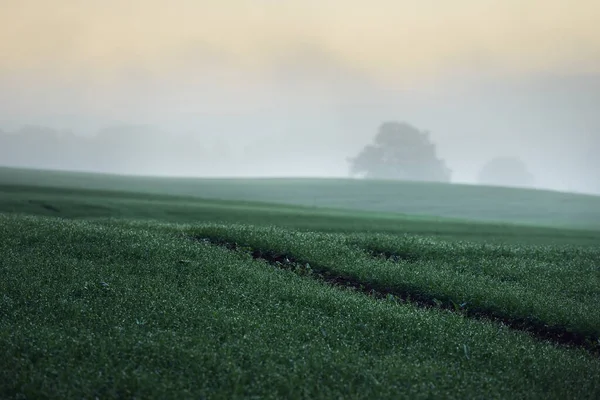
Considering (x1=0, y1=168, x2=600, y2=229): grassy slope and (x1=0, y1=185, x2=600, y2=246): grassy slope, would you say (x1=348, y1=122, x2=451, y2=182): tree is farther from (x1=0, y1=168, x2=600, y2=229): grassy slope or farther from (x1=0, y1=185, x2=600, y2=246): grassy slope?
(x1=0, y1=185, x2=600, y2=246): grassy slope

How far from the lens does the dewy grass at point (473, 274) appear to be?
1509 cm

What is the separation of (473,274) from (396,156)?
109 metres

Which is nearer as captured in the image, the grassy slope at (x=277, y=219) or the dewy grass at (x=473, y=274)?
the dewy grass at (x=473, y=274)

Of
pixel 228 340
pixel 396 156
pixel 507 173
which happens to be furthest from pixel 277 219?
pixel 507 173

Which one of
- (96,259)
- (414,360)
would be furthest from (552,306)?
(96,259)

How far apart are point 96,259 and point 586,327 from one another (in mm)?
12271

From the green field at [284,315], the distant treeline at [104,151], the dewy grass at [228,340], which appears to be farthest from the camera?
the distant treeline at [104,151]

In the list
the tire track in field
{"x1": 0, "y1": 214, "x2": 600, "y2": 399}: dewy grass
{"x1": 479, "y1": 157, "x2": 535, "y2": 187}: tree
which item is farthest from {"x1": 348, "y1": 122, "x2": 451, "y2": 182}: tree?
{"x1": 0, "y1": 214, "x2": 600, "y2": 399}: dewy grass

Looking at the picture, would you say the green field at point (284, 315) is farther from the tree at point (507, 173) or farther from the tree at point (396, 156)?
the tree at point (507, 173)

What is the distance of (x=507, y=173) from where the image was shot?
506 ft

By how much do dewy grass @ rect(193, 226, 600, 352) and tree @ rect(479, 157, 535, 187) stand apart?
13573cm

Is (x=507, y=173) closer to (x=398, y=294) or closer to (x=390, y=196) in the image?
(x=390, y=196)

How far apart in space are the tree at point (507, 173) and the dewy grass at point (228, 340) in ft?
477

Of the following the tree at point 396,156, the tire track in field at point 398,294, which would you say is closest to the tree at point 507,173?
the tree at point 396,156
